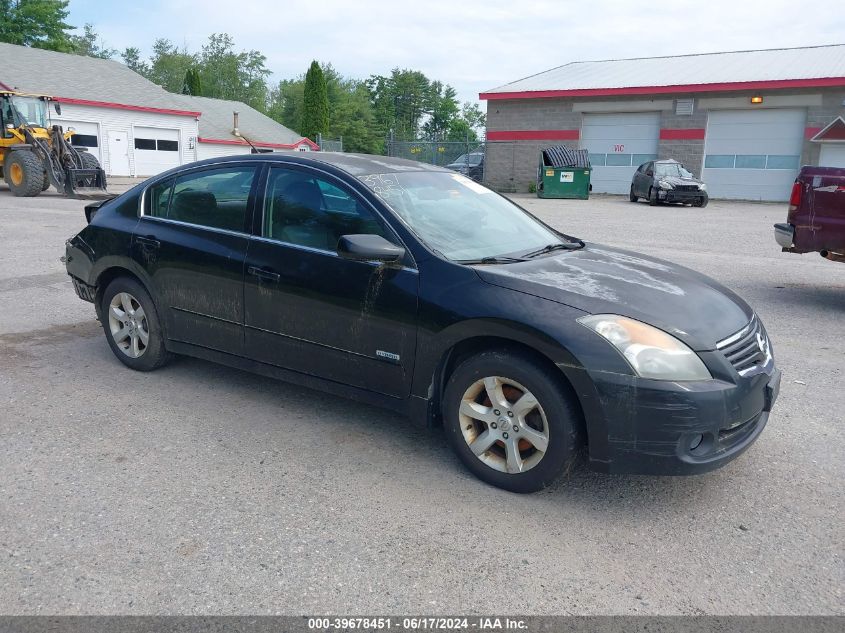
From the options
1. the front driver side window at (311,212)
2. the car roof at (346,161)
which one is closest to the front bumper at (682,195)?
the car roof at (346,161)

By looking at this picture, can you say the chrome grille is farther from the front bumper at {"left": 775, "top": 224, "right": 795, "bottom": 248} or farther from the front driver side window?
the front bumper at {"left": 775, "top": 224, "right": 795, "bottom": 248}

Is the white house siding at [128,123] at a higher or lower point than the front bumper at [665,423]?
higher

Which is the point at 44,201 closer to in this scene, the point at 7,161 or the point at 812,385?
the point at 7,161

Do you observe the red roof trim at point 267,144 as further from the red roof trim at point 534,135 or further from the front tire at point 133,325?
the front tire at point 133,325

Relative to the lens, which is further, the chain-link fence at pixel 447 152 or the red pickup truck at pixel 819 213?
the chain-link fence at pixel 447 152

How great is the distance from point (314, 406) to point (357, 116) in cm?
6873

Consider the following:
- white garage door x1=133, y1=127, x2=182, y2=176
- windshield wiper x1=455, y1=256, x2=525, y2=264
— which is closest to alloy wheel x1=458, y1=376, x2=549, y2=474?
windshield wiper x1=455, y1=256, x2=525, y2=264

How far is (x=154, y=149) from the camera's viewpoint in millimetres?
37406

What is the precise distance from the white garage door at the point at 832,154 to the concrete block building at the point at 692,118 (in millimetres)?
33

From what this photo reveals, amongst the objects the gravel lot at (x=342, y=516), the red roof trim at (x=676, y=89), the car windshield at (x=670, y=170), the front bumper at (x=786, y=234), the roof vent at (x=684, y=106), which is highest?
the red roof trim at (x=676, y=89)

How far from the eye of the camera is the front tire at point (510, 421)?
10.5ft

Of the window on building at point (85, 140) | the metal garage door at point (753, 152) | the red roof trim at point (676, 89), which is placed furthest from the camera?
the window on building at point (85, 140)

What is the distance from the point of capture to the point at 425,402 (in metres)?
3.65

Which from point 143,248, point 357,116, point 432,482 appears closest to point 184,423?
point 143,248
